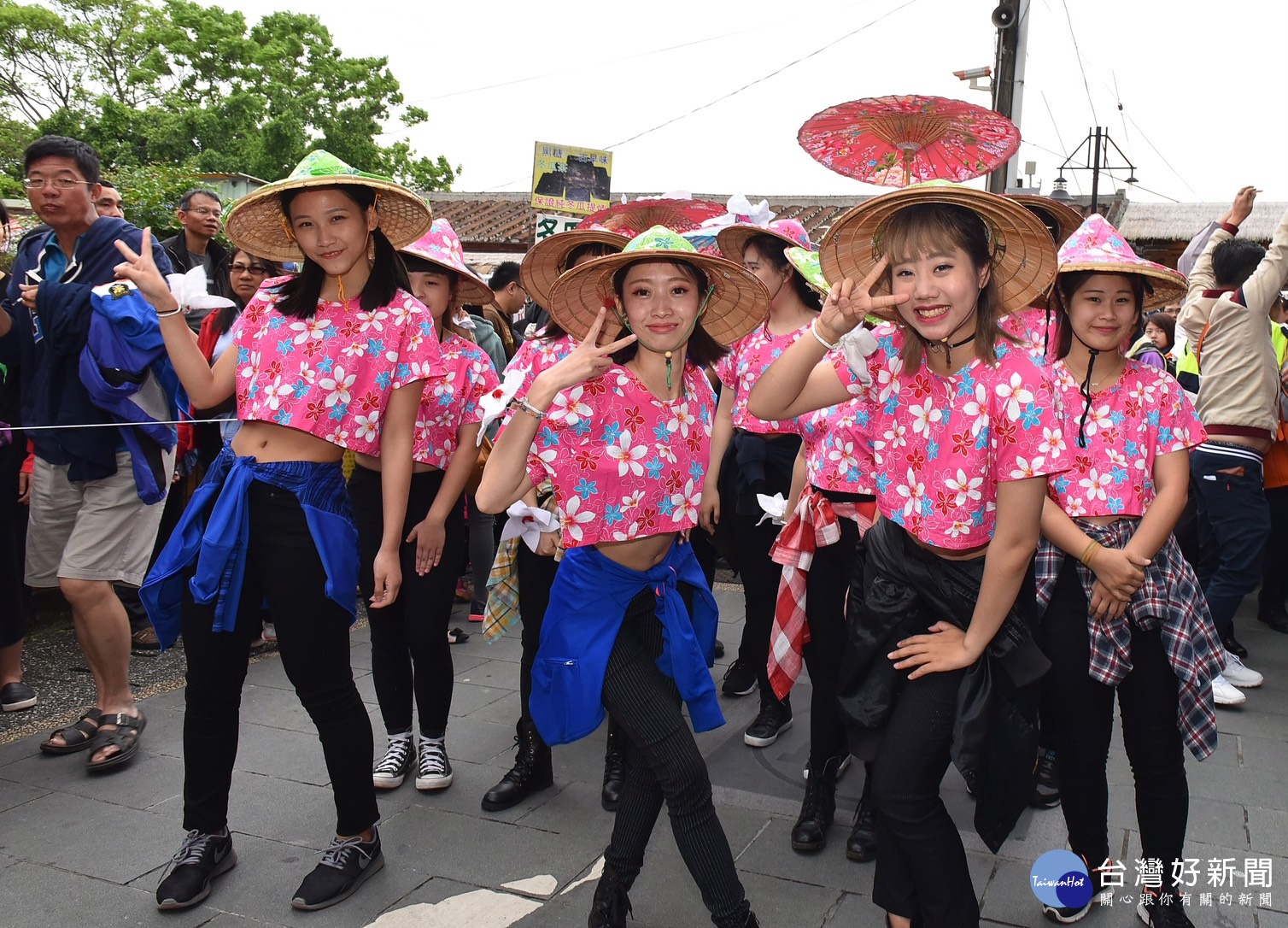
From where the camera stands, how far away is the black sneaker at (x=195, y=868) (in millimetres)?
2859

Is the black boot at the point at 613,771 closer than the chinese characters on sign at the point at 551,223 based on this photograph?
Yes

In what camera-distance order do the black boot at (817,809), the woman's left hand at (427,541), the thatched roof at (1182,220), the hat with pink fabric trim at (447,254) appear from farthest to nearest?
1. the thatched roof at (1182,220)
2. the hat with pink fabric trim at (447,254)
3. the woman's left hand at (427,541)
4. the black boot at (817,809)

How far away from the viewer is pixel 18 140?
20031 mm

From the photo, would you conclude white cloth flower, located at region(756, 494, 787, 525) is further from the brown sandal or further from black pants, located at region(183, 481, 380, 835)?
the brown sandal

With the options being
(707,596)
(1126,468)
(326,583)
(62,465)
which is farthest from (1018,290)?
(62,465)

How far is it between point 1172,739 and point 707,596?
1.33 meters

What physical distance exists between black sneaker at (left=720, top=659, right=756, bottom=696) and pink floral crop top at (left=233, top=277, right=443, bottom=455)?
8.06 ft

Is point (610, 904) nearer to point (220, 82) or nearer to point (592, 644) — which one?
point (592, 644)

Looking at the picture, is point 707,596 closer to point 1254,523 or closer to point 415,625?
point 415,625

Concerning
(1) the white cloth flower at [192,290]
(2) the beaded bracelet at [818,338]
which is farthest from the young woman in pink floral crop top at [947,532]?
(1) the white cloth flower at [192,290]

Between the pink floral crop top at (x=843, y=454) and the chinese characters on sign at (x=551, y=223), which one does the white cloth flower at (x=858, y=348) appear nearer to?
the pink floral crop top at (x=843, y=454)

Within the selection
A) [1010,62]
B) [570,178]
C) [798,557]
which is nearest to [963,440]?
[798,557]

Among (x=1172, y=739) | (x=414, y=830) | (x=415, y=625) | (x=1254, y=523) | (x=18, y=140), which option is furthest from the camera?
(x=18, y=140)

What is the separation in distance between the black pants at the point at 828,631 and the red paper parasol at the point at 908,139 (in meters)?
1.14
